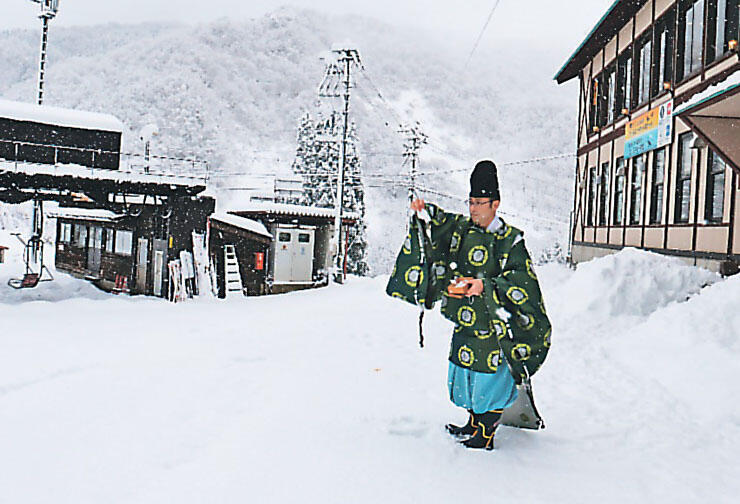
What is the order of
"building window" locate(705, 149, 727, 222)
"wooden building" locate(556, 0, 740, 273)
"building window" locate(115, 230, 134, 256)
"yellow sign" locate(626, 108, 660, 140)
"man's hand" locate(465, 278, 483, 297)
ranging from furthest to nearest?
"building window" locate(115, 230, 134, 256) → "yellow sign" locate(626, 108, 660, 140) → "building window" locate(705, 149, 727, 222) → "wooden building" locate(556, 0, 740, 273) → "man's hand" locate(465, 278, 483, 297)

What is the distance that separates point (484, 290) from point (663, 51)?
11723 millimetres

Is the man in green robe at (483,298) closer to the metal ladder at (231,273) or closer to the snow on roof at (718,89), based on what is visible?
the snow on roof at (718,89)

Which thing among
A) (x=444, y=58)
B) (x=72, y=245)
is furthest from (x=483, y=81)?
(x=72, y=245)

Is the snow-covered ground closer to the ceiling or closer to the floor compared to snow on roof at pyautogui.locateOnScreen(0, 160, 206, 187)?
closer to the floor

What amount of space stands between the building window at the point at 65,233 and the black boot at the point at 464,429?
28.7 metres

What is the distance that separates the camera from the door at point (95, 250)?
25.6 metres

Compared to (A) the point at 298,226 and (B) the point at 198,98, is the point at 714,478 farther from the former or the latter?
(B) the point at 198,98

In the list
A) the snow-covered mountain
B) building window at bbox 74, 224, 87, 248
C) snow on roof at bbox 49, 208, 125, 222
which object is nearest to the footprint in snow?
snow on roof at bbox 49, 208, 125, 222

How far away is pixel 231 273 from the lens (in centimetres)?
2019

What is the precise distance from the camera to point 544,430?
497cm

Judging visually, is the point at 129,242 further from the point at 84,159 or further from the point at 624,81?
the point at 624,81

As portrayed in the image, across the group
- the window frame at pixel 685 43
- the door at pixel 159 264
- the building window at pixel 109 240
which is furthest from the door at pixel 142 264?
the window frame at pixel 685 43

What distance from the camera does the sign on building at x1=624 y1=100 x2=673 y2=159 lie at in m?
12.7

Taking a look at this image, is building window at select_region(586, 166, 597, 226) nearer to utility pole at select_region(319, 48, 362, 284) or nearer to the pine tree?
utility pole at select_region(319, 48, 362, 284)
